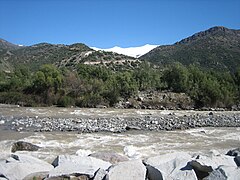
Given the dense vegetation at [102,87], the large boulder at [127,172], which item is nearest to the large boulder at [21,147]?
the large boulder at [127,172]

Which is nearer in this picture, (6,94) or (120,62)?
(6,94)

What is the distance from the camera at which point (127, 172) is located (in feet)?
21.7

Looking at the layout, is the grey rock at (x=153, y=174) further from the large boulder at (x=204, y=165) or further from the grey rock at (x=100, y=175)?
the grey rock at (x=100, y=175)

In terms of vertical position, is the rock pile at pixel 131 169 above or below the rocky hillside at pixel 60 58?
below

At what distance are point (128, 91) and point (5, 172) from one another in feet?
130

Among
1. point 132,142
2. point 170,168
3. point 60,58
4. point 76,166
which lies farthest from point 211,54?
point 76,166

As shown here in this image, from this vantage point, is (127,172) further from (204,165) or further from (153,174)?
(204,165)

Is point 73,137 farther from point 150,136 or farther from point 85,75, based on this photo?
point 85,75

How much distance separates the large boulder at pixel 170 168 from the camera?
658 centimetres

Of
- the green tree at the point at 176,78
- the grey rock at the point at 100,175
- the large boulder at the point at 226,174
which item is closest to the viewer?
the large boulder at the point at 226,174

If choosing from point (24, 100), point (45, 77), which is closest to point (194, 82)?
point (45, 77)

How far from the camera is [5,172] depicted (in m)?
6.97

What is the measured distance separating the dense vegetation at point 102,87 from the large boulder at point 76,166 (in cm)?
3239

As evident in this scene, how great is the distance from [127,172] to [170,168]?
1.25m
